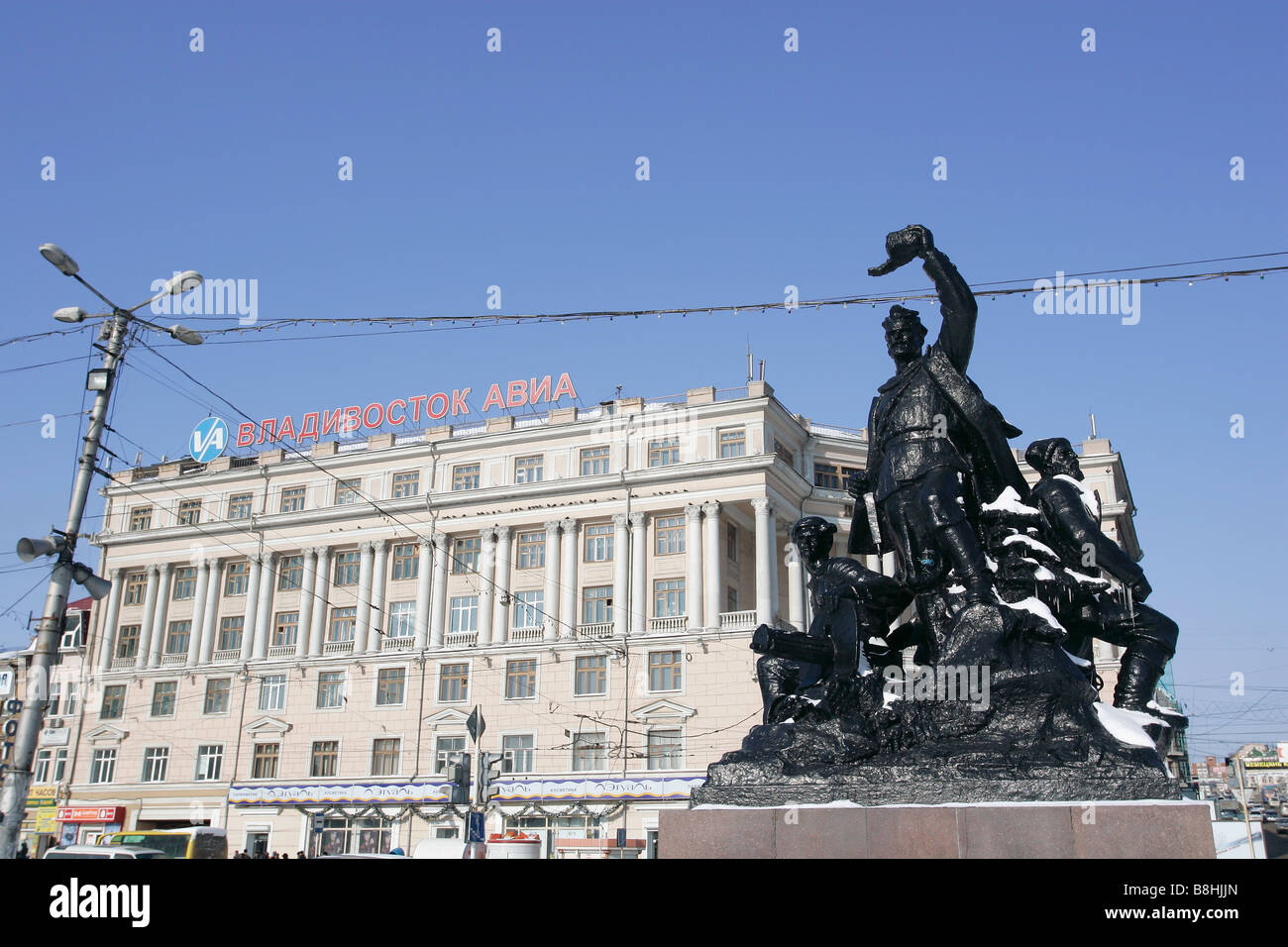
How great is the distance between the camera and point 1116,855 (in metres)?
5.79

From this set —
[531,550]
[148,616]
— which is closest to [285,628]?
[148,616]

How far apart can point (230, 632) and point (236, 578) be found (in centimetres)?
281

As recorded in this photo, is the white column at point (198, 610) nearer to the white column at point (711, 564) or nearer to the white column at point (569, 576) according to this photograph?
the white column at point (569, 576)

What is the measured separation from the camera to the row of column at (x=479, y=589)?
147 feet

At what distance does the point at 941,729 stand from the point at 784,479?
40076mm

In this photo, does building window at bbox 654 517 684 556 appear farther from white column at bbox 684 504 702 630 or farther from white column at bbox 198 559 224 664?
white column at bbox 198 559 224 664

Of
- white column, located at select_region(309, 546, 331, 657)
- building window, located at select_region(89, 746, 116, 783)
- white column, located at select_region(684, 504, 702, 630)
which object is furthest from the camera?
building window, located at select_region(89, 746, 116, 783)

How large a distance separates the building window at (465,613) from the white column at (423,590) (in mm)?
1230

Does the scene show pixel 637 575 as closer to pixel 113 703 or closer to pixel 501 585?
pixel 501 585

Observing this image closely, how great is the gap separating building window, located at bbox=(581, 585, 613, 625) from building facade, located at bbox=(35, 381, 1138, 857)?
0.28 ft

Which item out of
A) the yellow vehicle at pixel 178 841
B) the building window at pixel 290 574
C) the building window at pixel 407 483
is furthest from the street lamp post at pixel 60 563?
the building window at pixel 290 574

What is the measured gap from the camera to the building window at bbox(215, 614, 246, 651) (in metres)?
52.1

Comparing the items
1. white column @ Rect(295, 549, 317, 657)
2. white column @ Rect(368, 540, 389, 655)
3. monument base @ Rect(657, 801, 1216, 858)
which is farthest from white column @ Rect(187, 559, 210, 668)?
monument base @ Rect(657, 801, 1216, 858)
